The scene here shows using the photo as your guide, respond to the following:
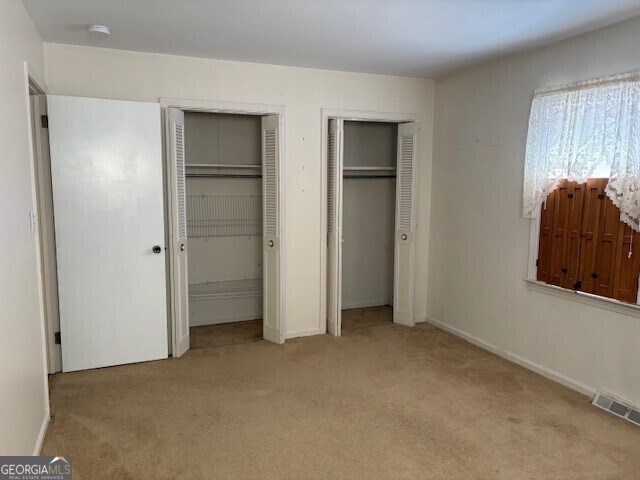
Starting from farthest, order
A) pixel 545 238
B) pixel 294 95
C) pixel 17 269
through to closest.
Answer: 1. pixel 294 95
2. pixel 545 238
3. pixel 17 269

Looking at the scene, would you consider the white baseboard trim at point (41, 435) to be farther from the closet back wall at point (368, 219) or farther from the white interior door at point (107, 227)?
the closet back wall at point (368, 219)

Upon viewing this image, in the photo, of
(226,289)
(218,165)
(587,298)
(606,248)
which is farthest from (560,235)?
(226,289)

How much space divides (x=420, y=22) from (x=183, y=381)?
2945 millimetres

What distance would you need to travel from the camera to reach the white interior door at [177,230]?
3750 mm

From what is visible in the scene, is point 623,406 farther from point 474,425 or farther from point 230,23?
point 230,23

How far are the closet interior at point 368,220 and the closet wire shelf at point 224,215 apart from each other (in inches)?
40.5

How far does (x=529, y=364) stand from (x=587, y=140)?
1.74 metres

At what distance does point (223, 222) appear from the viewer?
4.76 metres

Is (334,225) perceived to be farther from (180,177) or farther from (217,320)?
(217,320)

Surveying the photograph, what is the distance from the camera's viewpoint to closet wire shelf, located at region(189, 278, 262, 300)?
4.77m

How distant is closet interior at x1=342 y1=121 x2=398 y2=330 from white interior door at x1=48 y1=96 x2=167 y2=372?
6.97 ft

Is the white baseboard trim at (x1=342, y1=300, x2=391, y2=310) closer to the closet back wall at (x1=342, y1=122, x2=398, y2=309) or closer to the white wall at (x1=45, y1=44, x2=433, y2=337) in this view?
the closet back wall at (x1=342, y1=122, x2=398, y2=309)

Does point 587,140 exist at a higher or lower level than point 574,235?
higher

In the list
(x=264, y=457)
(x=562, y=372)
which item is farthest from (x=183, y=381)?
(x=562, y=372)
